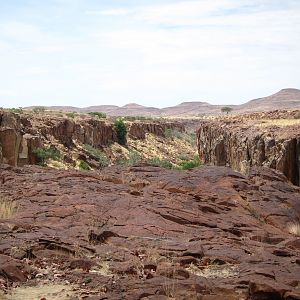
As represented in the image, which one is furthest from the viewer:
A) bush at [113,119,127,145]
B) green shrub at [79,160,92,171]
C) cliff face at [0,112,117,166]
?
bush at [113,119,127,145]

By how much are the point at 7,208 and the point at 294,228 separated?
5742mm

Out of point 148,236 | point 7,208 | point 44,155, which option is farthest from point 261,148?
point 44,155

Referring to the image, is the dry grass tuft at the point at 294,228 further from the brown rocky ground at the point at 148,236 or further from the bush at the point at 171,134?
the bush at the point at 171,134

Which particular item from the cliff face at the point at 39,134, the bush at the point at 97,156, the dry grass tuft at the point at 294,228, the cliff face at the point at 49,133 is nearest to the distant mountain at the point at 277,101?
the cliff face at the point at 49,133

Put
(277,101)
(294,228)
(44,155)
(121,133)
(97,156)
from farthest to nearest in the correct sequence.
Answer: (277,101)
(121,133)
(97,156)
(44,155)
(294,228)

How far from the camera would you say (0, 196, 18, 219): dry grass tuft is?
9509mm

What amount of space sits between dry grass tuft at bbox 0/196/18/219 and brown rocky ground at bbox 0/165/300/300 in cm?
3

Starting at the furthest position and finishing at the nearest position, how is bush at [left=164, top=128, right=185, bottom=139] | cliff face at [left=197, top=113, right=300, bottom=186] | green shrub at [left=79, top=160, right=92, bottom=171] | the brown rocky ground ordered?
bush at [left=164, top=128, right=185, bottom=139]
green shrub at [left=79, top=160, right=92, bottom=171]
cliff face at [left=197, top=113, right=300, bottom=186]
the brown rocky ground

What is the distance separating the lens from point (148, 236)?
8.76m

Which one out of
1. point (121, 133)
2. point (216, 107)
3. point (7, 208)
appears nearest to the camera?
point (7, 208)

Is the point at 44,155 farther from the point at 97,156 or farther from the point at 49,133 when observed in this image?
the point at 97,156

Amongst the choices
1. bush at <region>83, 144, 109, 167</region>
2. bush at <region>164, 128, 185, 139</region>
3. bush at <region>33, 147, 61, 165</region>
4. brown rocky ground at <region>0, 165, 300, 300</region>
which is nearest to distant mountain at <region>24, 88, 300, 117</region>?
bush at <region>164, 128, 185, 139</region>

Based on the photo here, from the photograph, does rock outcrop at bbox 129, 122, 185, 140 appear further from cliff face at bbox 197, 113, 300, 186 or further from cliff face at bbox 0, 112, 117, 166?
cliff face at bbox 197, 113, 300, 186

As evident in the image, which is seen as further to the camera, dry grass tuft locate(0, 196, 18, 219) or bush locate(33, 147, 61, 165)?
bush locate(33, 147, 61, 165)
